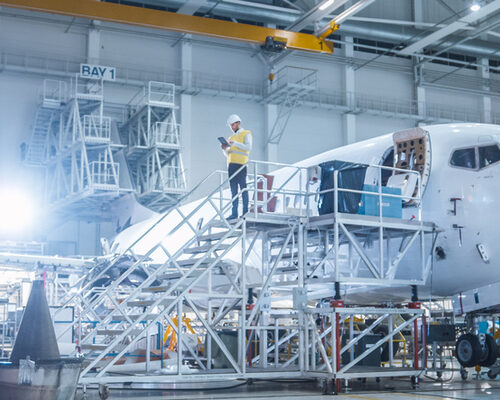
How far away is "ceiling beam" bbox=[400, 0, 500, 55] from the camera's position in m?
33.9

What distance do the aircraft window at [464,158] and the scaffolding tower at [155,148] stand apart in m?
21.2

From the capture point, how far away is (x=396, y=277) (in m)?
15.0

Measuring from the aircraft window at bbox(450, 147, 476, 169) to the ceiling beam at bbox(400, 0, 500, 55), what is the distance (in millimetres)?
22039

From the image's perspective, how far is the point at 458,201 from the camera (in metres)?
13.7

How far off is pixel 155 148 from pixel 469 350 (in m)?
23.2

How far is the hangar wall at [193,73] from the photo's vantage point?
35.2 meters

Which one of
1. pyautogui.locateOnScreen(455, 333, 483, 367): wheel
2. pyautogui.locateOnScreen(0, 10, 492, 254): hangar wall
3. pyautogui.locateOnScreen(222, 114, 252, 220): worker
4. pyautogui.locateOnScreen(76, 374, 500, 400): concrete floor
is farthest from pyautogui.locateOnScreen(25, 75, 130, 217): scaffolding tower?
pyautogui.locateOnScreen(455, 333, 483, 367): wheel

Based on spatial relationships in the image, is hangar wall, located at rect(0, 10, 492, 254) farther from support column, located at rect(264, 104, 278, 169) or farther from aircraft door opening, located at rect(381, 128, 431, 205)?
aircraft door opening, located at rect(381, 128, 431, 205)

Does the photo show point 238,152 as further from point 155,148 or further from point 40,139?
point 40,139

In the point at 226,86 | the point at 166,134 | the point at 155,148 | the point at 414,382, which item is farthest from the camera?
the point at 226,86

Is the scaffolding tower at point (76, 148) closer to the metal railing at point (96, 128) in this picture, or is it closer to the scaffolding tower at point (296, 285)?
the metal railing at point (96, 128)

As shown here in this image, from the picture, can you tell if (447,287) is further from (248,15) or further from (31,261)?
(248,15)

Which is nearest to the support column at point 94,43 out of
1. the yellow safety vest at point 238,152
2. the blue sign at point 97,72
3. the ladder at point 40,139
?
the blue sign at point 97,72

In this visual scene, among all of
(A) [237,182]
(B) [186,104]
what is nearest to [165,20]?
(B) [186,104]
